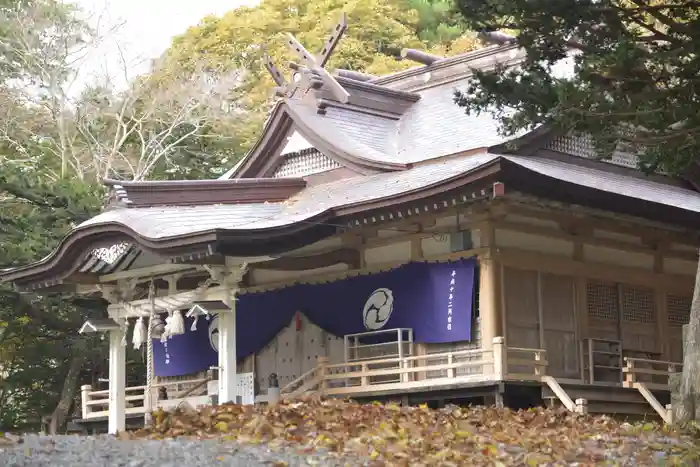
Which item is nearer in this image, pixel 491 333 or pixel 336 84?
pixel 491 333

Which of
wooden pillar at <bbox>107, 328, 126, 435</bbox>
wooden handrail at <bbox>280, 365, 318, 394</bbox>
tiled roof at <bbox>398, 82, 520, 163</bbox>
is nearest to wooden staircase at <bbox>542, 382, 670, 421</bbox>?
wooden handrail at <bbox>280, 365, 318, 394</bbox>

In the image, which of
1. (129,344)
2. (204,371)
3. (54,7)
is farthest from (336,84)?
(54,7)

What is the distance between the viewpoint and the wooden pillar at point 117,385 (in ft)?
67.0

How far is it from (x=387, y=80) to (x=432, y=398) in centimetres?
907

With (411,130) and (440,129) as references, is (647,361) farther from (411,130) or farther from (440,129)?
(411,130)

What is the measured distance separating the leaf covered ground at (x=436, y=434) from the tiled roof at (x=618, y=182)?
4496mm

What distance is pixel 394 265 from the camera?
65.4 ft

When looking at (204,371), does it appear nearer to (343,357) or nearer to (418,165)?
(343,357)

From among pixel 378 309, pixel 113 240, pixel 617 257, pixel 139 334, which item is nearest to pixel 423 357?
pixel 378 309

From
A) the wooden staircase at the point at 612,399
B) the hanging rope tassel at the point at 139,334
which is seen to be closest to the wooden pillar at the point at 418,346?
the wooden staircase at the point at 612,399

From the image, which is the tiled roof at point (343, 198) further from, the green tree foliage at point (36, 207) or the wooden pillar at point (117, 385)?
the green tree foliage at point (36, 207)

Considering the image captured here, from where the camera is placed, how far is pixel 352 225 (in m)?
18.8

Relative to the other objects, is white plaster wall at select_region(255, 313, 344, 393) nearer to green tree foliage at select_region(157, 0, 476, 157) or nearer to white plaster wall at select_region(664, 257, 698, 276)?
white plaster wall at select_region(664, 257, 698, 276)

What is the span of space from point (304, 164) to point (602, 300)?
20.3 ft
